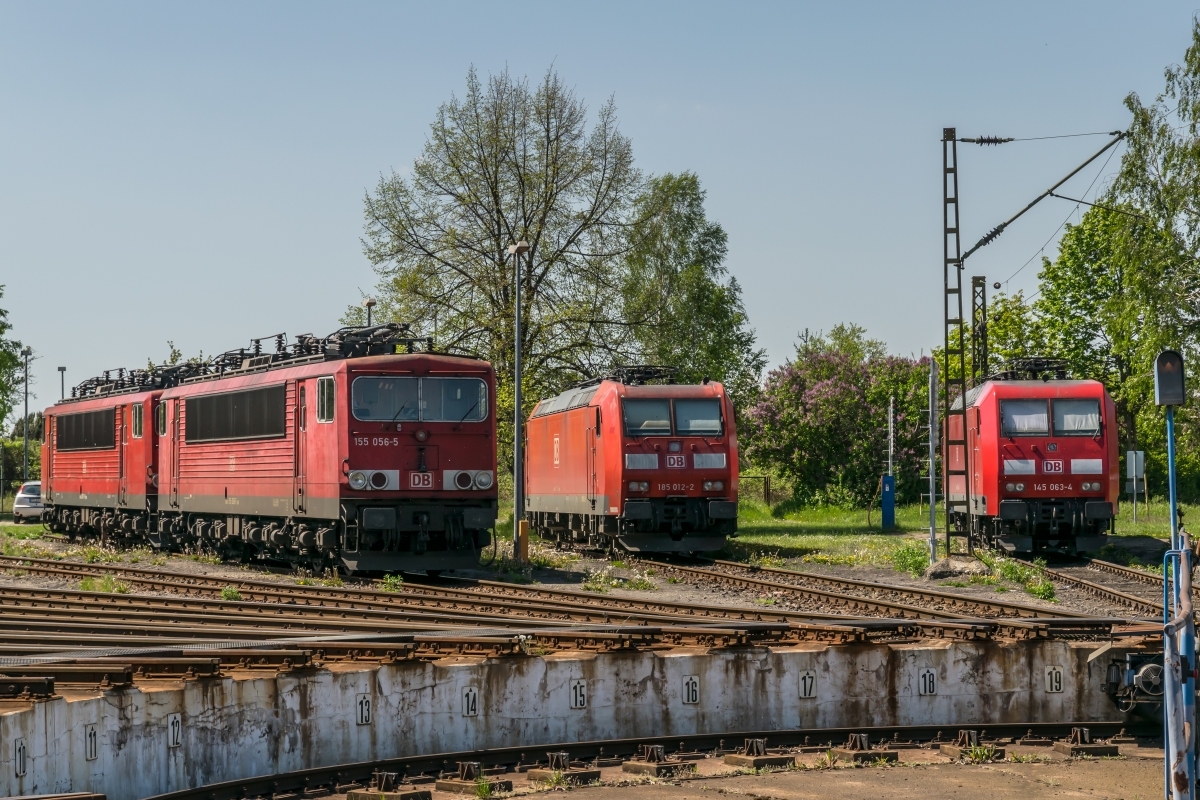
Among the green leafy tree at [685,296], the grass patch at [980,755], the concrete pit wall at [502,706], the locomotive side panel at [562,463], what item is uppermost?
the green leafy tree at [685,296]

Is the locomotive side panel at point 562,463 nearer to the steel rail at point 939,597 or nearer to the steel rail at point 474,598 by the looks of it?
the steel rail at point 939,597

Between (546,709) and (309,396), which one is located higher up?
(309,396)

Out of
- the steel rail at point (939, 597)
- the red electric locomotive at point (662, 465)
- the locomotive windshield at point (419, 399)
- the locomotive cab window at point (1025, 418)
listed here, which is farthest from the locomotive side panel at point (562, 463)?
the locomotive cab window at point (1025, 418)

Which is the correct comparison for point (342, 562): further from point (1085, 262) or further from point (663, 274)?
point (1085, 262)

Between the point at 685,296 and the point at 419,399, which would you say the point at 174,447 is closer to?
the point at 419,399

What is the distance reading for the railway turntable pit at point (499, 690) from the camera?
9.56 metres

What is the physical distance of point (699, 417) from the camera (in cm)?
2484

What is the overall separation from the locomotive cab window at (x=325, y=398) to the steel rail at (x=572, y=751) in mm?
10414

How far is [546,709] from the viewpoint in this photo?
1165cm

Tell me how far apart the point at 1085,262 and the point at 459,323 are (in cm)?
3032

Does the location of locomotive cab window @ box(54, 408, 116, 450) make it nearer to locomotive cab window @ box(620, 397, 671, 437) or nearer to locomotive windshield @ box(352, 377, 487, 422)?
locomotive windshield @ box(352, 377, 487, 422)

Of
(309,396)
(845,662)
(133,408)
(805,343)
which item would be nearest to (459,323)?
(133,408)

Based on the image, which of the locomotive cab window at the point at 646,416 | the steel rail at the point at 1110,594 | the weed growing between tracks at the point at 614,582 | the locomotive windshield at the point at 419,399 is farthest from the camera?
the locomotive cab window at the point at 646,416

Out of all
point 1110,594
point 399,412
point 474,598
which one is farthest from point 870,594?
point 399,412
